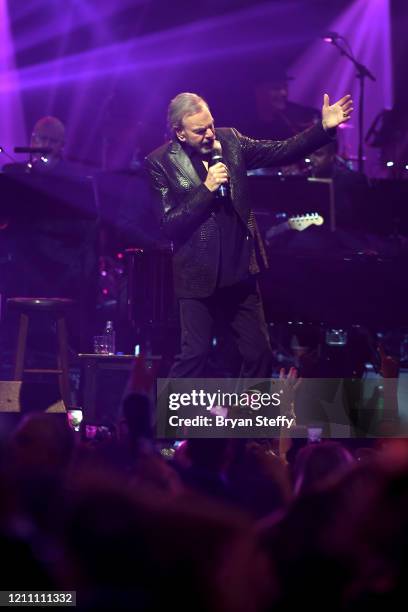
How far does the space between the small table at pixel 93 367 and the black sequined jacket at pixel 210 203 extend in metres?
1.63

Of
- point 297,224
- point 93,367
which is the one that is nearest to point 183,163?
point 93,367

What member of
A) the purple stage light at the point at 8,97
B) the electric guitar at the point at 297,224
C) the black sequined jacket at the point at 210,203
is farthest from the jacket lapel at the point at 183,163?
the purple stage light at the point at 8,97

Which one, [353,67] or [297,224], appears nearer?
[297,224]

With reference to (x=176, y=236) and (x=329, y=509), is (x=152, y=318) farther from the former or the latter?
(x=329, y=509)

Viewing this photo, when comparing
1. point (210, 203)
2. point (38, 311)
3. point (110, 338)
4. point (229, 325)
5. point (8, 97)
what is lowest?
point (229, 325)

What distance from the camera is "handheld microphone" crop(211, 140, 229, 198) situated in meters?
5.38

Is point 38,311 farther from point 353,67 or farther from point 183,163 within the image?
point 353,67

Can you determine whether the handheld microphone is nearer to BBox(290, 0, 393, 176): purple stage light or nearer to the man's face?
the man's face

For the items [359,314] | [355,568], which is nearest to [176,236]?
[359,314]

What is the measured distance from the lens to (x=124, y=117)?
511 inches

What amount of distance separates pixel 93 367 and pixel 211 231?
2000 mm

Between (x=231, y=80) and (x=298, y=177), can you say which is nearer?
(x=298, y=177)

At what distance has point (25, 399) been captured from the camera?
21.6ft

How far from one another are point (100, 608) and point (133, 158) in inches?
425
